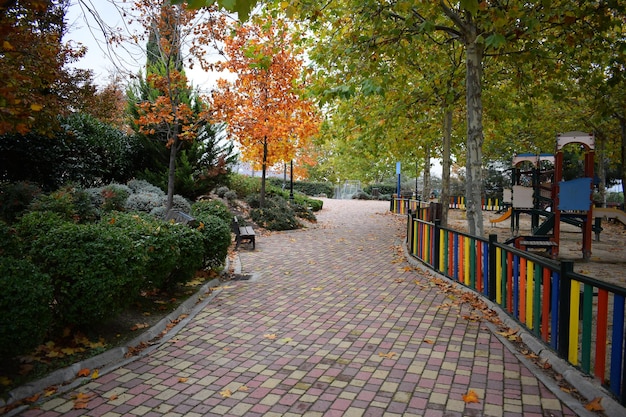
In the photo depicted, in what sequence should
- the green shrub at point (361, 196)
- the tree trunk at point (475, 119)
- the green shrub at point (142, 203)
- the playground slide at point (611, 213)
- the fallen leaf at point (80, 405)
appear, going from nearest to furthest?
the fallen leaf at point (80, 405), the tree trunk at point (475, 119), the playground slide at point (611, 213), the green shrub at point (142, 203), the green shrub at point (361, 196)

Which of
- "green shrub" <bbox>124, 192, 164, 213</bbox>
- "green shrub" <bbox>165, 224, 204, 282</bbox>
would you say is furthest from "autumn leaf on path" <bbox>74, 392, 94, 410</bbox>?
"green shrub" <bbox>124, 192, 164, 213</bbox>

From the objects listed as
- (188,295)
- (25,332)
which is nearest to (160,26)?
(188,295)

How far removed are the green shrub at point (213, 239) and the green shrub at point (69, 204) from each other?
382 centimetres

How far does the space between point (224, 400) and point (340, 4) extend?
8542mm

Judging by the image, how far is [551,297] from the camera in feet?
16.2

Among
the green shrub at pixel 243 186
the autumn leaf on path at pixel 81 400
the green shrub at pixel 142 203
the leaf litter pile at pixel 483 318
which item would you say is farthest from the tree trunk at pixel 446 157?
the autumn leaf on path at pixel 81 400

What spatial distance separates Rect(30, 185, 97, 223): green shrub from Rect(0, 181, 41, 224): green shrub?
17.2 inches

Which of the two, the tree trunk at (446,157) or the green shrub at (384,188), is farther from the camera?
the green shrub at (384,188)

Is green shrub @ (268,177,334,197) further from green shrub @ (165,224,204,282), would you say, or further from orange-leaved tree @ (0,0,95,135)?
green shrub @ (165,224,204,282)

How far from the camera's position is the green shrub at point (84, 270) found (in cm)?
452

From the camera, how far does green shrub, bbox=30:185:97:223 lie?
10125 millimetres

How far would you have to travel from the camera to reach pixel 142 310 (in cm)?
626

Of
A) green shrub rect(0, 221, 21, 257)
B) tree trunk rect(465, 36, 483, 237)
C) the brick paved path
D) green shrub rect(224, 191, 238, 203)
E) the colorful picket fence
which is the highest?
tree trunk rect(465, 36, 483, 237)

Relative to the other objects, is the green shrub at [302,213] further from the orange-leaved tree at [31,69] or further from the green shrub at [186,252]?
the green shrub at [186,252]
